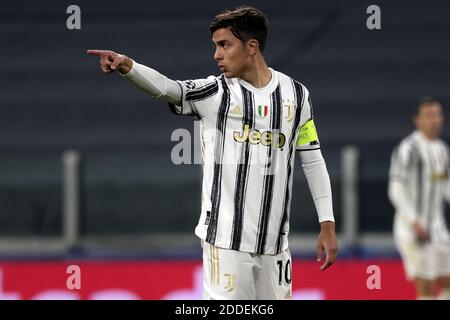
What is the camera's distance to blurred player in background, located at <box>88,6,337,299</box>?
4.02 m

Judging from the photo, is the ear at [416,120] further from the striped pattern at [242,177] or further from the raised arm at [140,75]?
Result: the raised arm at [140,75]

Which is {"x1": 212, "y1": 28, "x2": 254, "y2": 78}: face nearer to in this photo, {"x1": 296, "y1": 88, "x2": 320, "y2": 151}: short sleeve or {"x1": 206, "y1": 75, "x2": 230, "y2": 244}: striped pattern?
{"x1": 206, "y1": 75, "x2": 230, "y2": 244}: striped pattern

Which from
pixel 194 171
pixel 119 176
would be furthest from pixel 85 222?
pixel 194 171

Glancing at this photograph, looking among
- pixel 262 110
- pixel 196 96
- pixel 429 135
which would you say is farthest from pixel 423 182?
pixel 196 96

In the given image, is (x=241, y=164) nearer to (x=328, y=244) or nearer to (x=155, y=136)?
(x=328, y=244)

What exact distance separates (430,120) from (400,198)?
65 cm

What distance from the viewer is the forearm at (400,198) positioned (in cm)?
780

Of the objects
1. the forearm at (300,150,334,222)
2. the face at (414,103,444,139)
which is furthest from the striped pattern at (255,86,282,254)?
the face at (414,103,444,139)

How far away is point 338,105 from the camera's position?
832 centimetres

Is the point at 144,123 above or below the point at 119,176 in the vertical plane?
above

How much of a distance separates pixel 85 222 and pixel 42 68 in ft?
5.30

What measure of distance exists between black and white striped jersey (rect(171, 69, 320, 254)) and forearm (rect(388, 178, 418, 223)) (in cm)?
384
